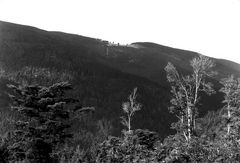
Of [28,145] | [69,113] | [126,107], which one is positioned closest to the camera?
[28,145]

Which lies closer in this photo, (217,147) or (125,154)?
(217,147)

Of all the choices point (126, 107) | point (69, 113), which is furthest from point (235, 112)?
point (69, 113)

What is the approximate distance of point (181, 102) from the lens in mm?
24391

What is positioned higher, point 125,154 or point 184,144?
point 184,144

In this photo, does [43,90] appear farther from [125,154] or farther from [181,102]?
[181,102]

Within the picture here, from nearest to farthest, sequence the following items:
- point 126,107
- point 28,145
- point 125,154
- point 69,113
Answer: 1. point 125,154
2. point 28,145
3. point 69,113
4. point 126,107

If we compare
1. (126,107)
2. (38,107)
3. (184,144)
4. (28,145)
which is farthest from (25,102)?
(126,107)

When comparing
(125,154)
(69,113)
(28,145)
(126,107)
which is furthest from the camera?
(126,107)

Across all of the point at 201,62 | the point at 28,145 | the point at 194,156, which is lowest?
the point at 28,145

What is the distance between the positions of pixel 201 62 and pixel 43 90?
10.1 metres

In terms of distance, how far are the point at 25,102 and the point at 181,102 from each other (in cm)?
963

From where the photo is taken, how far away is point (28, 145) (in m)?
22.0

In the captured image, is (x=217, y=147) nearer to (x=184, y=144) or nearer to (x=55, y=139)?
(x=184, y=144)

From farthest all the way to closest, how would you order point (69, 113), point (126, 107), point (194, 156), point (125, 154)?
point (126, 107) → point (69, 113) → point (125, 154) → point (194, 156)
